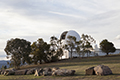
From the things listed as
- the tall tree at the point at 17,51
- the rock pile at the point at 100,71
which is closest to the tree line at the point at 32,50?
the tall tree at the point at 17,51

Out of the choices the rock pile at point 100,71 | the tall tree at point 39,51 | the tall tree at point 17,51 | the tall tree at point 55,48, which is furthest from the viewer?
the tall tree at point 55,48

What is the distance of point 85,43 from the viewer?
131ft

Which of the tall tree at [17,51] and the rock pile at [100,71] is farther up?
the tall tree at [17,51]

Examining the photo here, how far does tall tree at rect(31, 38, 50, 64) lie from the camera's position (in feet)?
105

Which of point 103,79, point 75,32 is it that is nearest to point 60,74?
point 103,79

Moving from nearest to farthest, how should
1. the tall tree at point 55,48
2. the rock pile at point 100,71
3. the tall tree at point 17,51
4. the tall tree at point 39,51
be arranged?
the rock pile at point 100,71 → the tall tree at point 17,51 → the tall tree at point 39,51 → the tall tree at point 55,48

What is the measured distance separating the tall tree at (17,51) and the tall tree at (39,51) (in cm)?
341

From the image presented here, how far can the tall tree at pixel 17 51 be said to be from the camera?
92.3 feet

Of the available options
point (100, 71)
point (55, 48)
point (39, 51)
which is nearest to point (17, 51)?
point (39, 51)

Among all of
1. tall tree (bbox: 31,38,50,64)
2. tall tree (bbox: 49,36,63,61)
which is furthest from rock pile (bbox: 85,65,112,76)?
tall tree (bbox: 49,36,63,61)

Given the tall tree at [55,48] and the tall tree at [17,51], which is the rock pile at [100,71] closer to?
the tall tree at [17,51]

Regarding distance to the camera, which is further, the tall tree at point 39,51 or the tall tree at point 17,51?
the tall tree at point 39,51

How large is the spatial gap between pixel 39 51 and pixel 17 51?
515 centimetres

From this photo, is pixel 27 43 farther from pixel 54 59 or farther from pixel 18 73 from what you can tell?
pixel 18 73
